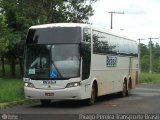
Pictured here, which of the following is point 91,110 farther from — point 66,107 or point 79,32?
point 79,32

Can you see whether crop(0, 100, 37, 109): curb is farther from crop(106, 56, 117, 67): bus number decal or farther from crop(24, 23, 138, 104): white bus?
crop(106, 56, 117, 67): bus number decal

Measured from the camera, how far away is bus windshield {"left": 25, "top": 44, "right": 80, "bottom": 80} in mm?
21203

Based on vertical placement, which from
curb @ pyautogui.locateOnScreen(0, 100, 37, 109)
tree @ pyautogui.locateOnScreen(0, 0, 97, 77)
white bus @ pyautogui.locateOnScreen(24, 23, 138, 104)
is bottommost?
curb @ pyautogui.locateOnScreen(0, 100, 37, 109)

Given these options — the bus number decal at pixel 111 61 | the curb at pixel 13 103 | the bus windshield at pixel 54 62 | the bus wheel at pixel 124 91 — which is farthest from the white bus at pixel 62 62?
the bus wheel at pixel 124 91

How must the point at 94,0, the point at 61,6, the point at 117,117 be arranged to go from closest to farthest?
the point at 117,117 < the point at 94,0 < the point at 61,6

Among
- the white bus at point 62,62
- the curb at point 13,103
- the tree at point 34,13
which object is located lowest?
the curb at point 13,103

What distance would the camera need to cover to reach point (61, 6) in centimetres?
4694

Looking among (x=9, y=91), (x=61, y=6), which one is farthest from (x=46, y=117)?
(x=61, y=6)

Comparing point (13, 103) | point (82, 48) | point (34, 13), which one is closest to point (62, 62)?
point (82, 48)

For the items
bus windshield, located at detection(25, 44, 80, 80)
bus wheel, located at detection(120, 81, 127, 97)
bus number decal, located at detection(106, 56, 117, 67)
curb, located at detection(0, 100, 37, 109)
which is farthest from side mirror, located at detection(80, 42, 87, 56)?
bus wheel, located at detection(120, 81, 127, 97)

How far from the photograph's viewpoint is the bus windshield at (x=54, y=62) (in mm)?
21203

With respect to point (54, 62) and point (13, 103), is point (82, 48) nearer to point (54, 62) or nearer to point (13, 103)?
point (54, 62)

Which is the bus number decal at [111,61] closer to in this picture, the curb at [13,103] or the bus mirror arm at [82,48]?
the curb at [13,103]

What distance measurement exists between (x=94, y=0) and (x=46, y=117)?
90.2 ft
